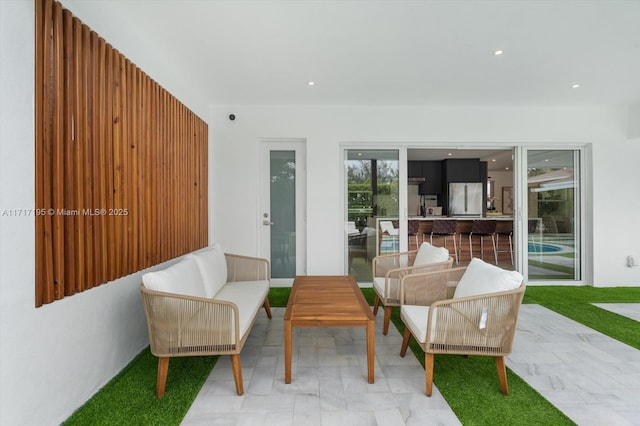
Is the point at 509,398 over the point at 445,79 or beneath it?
beneath

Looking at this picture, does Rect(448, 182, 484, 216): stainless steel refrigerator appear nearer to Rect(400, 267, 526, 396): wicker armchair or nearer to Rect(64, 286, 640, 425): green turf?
Rect(64, 286, 640, 425): green turf

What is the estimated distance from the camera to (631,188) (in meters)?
4.30

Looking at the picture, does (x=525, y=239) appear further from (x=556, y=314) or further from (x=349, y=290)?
(x=349, y=290)

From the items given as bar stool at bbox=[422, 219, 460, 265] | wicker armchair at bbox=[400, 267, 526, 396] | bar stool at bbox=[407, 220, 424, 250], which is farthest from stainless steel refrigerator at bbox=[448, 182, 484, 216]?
wicker armchair at bbox=[400, 267, 526, 396]

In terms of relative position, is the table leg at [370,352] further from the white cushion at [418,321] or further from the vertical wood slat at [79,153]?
the vertical wood slat at [79,153]

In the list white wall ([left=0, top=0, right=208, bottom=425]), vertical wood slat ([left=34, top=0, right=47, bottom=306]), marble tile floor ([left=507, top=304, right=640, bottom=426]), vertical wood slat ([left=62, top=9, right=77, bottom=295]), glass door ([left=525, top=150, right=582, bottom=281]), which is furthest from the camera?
glass door ([left=525, top=150, right=582, bottom=281])

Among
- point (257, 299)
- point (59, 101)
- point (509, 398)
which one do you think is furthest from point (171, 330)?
point (509, 398)

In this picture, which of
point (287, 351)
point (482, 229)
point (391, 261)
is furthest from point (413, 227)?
point (287, 351)

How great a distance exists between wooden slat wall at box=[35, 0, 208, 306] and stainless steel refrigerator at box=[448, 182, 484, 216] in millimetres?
6838

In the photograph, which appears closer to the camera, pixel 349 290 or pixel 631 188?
pixel 349 290

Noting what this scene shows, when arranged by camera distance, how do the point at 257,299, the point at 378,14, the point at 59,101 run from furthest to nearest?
the point at 257,299
the point at 378,14
the point at 59,101

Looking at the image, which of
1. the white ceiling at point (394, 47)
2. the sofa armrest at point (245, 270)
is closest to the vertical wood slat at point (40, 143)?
the white ceiling at point (394, 47)

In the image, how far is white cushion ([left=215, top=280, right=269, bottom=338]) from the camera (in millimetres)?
2145

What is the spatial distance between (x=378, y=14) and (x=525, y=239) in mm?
4031
